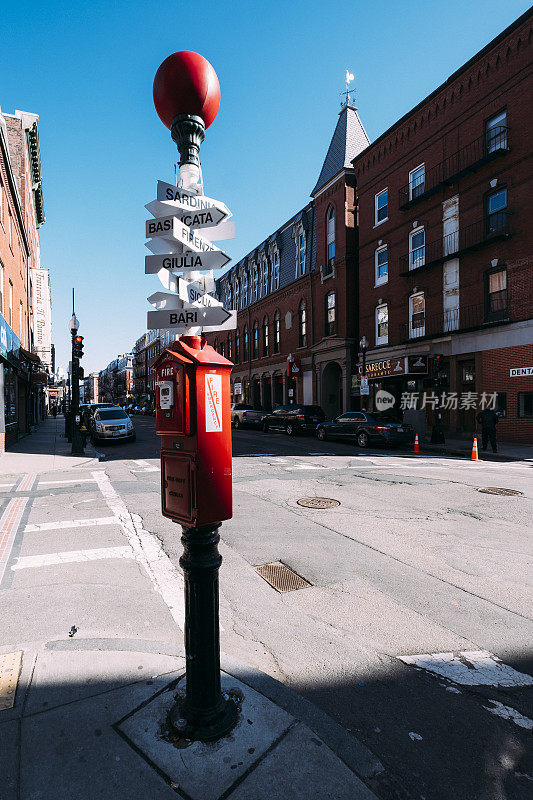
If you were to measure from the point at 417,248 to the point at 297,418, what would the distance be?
11232mm

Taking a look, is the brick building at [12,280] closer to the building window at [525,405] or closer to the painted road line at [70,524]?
the painted road line at [70,524]

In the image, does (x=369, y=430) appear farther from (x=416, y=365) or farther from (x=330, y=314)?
(x=330, y=314)

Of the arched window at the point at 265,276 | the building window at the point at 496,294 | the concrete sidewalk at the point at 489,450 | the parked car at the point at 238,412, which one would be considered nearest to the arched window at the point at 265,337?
the arched window at the point at 265,276

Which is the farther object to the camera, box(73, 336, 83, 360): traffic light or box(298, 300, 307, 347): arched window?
box(298, 300, 307, 347): arched window

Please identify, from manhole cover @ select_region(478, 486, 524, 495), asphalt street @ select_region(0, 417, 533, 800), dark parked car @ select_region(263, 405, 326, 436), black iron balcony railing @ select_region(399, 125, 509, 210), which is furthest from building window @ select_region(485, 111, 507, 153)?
asphalt street @ select_region(0, 417, 533, 800)

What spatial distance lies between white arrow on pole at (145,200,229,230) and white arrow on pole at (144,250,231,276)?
0.20m

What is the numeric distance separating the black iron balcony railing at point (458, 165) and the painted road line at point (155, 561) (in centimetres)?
2040

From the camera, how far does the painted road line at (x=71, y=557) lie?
5.04 metres

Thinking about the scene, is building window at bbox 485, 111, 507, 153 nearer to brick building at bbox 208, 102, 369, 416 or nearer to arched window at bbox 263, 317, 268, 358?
brick building at bbox 208, 102, 369, 416

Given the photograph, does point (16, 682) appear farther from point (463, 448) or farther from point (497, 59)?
point (497, 59)

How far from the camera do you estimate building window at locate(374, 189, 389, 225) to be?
26230 mm

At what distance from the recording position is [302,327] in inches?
1362

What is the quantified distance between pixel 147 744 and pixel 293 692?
2.96ft

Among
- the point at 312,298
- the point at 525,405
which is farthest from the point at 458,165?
the point at 312,298
